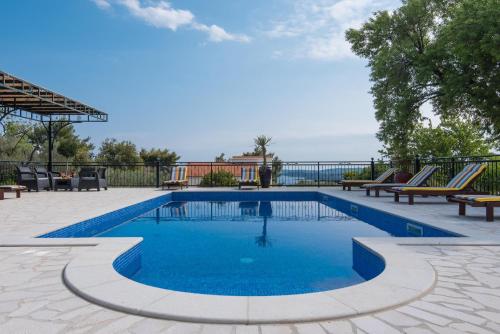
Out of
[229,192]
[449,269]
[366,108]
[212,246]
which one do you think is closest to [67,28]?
[229,192]

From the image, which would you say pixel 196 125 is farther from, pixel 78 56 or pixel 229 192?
pixel 229 192

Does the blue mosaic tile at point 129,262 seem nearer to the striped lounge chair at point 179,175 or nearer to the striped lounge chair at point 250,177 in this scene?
the striped lounge chair at point 250,177

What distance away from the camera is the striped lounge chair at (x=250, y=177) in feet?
39.5

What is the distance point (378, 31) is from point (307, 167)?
757 centimetres

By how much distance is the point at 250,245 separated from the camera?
4.79 metres

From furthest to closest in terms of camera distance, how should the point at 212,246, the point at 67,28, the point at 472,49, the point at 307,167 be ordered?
the point at 307,167 < the point at 67,28 < the point at 472,49 < the point at 212,246

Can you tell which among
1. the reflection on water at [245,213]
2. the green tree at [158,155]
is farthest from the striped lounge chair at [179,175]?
the green tree at [158,155]

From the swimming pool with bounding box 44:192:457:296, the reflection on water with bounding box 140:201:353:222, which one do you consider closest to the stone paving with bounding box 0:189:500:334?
the swimming pool with bounding box 44:192:457:296

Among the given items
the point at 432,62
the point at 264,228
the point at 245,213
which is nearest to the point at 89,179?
the point at 245,213

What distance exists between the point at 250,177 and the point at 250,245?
7.52 m

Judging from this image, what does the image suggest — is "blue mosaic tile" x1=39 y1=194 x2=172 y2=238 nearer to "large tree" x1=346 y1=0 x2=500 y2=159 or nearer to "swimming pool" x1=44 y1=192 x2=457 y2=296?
"swimming pool" x1=44 y1=192 x2=457 y2=296

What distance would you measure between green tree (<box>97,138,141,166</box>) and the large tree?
24.1 metres

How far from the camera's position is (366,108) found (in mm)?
15836

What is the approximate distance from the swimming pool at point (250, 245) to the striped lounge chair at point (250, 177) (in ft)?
10.1
